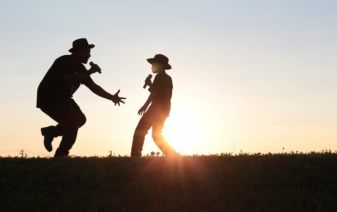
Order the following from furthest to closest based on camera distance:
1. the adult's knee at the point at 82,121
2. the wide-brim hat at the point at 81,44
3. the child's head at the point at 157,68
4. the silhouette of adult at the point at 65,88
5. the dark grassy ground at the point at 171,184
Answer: the child's head at the point at 157,68
the adult's knee at the point at 82,121
the wide-brim hat at the point at 81,44
the silhouette of adult at the point at 65,88
the dark grassy ground at the point at 171,184

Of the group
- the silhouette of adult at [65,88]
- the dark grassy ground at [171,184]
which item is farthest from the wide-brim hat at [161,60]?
the dark grassy ground at [171,184]

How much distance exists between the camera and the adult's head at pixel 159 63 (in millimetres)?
12391

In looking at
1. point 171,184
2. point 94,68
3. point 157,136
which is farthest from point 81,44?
point 171,184

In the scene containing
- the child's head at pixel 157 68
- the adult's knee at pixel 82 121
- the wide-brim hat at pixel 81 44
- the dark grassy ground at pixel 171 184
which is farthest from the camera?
the child's head at pixel 157 68

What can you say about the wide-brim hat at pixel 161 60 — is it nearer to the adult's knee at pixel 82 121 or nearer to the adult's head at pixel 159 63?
the adult's head at pixel 159 63

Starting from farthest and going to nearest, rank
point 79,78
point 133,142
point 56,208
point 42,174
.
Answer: point 133,142, point 79,78, point 42,174, point 56,208

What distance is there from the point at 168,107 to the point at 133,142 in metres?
1.20

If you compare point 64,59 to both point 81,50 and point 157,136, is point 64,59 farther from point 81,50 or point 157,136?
point 157,136

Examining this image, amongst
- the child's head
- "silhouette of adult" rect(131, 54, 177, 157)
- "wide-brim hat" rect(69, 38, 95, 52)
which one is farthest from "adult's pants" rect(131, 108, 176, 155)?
"wide-brim hat" rect(69, 38, 95, 52)

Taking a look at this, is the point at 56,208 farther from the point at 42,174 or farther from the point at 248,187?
the point at 248,187

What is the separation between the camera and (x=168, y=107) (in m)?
12.3

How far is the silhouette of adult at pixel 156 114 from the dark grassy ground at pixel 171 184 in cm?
154

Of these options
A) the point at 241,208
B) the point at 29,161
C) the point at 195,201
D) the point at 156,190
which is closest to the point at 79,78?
the point at 29,161

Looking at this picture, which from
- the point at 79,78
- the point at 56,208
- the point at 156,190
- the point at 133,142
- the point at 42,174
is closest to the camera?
the point at 56,208
